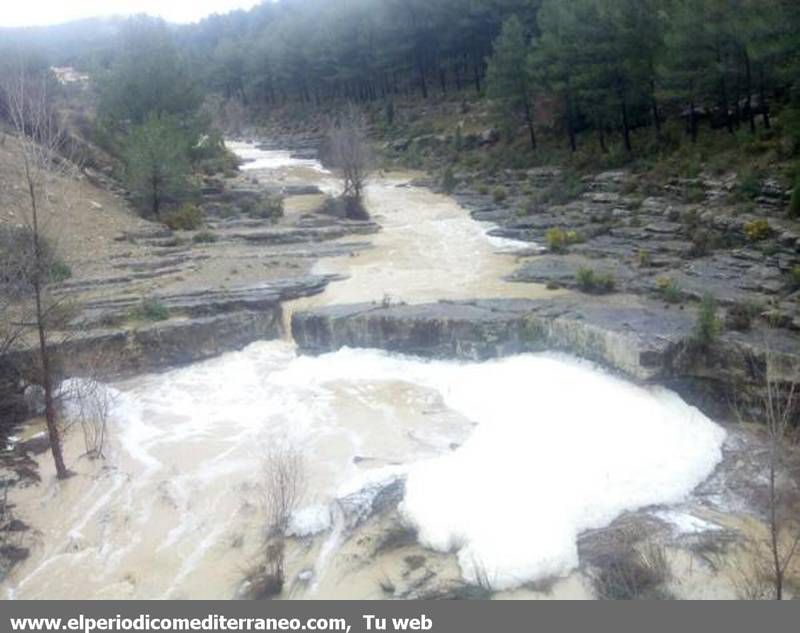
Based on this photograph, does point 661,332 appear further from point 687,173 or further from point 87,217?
point 87,217

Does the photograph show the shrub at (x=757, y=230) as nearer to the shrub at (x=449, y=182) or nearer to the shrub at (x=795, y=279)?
the shrub at (x=795, y=279)

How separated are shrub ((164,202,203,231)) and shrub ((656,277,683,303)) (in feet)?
54.0

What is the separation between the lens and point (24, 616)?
8.46 m

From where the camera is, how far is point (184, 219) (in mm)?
28469

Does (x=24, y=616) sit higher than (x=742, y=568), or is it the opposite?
(x=24, y=616)

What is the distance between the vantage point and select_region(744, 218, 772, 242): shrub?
2077 centimetres

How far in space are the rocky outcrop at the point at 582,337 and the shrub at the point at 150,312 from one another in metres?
3.11

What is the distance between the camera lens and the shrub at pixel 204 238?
26500mm

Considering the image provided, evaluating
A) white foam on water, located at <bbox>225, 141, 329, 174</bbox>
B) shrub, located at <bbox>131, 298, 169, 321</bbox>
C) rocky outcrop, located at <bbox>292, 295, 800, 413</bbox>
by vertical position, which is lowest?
rocky outcrop, located at <bbox>292, 295, 800, 413</bbox>

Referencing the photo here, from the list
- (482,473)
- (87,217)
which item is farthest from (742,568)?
(87,217)

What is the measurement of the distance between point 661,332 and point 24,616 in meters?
12.1

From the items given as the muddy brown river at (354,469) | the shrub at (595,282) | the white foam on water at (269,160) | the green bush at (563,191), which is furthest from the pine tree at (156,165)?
the white foam on water at (269,160)

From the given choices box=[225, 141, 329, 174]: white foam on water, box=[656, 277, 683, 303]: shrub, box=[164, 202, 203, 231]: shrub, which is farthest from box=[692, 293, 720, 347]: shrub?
box=[225, 141, 329, 174]: white foam on water

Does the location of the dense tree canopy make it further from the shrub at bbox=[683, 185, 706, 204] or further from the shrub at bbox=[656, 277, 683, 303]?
the shrub at bbox=[656, 277, 683, 303]
